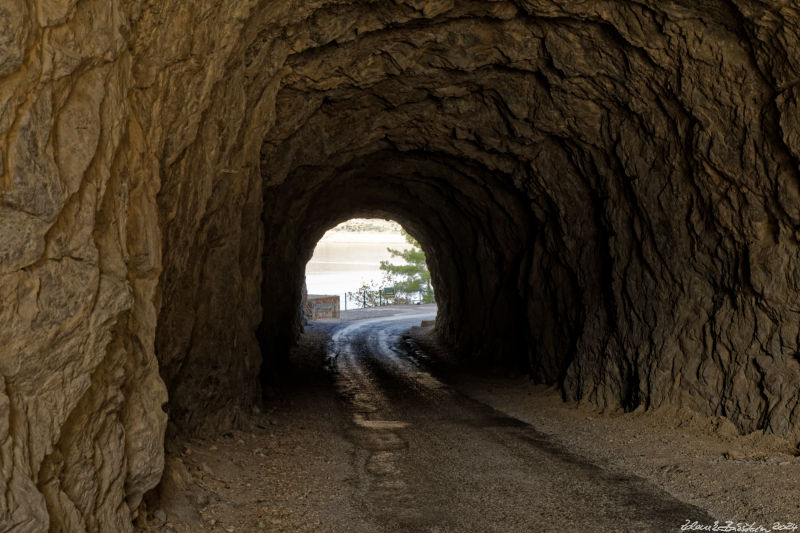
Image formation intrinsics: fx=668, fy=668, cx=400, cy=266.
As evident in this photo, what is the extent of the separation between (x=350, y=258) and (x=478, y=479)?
314ft

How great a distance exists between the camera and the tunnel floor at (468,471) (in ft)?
21.0

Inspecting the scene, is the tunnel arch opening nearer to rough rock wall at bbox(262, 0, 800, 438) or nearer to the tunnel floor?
rough rock wall at bbox(262, 0, 800, 438)

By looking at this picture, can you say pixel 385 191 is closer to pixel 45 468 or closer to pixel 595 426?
pixel 595 426

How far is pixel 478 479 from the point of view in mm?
7766

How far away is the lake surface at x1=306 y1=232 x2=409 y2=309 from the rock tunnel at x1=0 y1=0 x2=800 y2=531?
56626 mm

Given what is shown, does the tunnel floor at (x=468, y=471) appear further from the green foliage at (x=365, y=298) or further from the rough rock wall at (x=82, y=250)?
the green foliage at (x=365, y=298)

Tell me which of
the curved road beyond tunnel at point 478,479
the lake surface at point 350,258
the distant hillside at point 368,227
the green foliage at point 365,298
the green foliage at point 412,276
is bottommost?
the curved road beyond tunnel at point 478,479

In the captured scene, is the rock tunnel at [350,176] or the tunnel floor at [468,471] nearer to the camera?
the rock tunnel at [350,176]

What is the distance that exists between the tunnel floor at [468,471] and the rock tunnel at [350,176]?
77 centimetres

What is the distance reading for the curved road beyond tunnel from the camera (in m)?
6.40

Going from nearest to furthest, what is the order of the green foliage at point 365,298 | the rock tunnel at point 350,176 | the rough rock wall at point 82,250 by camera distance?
the rough rock wall at point 82,250, the rock tunnel at point 350,176, the green foliage at point 365,298

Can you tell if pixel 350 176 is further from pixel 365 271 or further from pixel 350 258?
pixel 350 258

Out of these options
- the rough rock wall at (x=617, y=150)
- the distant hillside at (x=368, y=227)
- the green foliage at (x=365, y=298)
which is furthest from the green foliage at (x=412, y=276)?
the distant hillside at (x=368, y=227)

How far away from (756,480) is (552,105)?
683 centimetres
